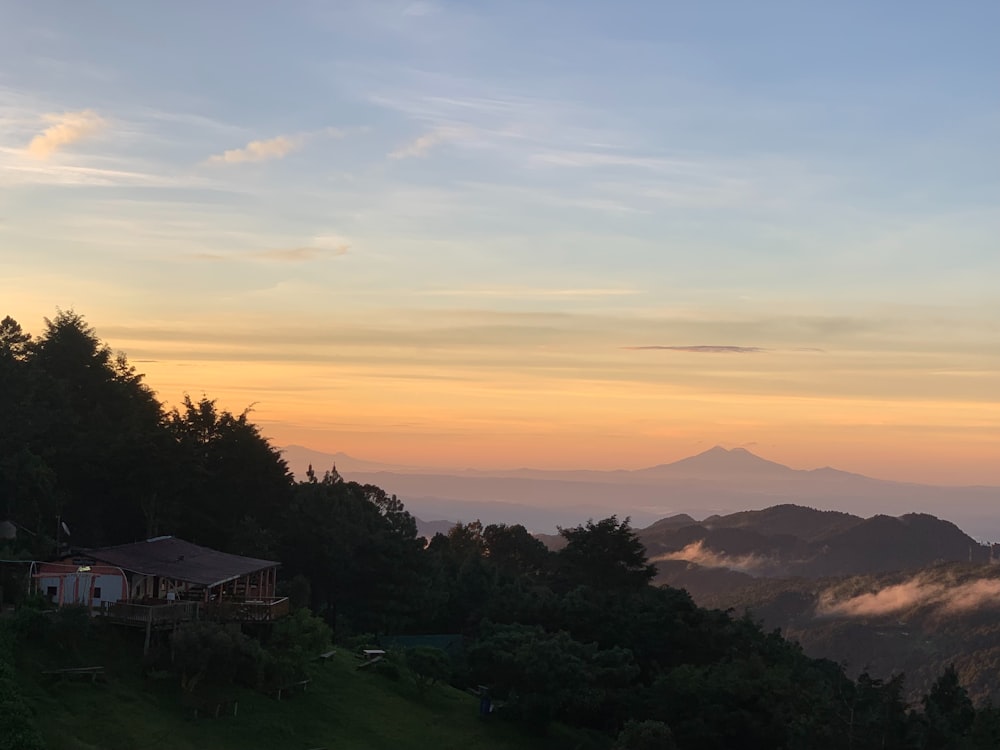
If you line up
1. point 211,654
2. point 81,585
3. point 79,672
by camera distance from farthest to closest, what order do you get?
point 81,585
point 211,654
point 79,672

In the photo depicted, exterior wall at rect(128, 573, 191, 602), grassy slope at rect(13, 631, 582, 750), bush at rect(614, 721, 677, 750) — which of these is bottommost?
bush at rect(614, 721, 677, 750)

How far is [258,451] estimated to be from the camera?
196ft

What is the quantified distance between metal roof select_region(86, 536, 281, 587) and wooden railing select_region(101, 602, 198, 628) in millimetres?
1375

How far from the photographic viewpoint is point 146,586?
3888 centimetres

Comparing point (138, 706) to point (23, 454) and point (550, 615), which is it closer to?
point (23, 454)

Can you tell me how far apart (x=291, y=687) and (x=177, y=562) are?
6443mm

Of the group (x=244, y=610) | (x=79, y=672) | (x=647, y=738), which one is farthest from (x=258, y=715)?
(x=647, y=738)

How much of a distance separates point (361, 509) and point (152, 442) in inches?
604

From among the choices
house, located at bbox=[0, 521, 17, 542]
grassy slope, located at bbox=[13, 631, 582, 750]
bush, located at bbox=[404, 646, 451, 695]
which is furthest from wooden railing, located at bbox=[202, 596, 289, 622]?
house, located at bbox=[0, 521, 17, 542]

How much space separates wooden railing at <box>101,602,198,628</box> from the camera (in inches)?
1431

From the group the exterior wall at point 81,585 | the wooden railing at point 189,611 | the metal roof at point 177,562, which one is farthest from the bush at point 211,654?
the exterior wall at point 81,585

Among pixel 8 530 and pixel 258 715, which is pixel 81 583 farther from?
pixel 8 530

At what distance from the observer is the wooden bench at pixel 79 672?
33.0 meters

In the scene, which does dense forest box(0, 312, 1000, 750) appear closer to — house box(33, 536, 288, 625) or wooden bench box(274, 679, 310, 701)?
house box(33, 536, 288, 625)
